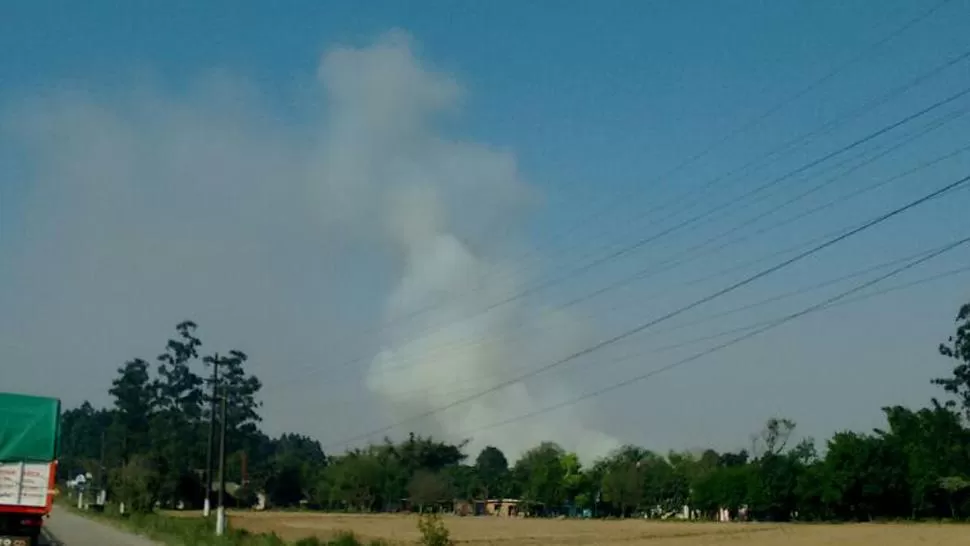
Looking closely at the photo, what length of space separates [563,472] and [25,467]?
123491 millimetres

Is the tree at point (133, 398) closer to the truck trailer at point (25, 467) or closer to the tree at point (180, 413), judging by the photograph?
the tree at point (180, 413)

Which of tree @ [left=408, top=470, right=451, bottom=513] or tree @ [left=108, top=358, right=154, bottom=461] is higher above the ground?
tree @ [left=108, top=358, right=154, bottom=461]

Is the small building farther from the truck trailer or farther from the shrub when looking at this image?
the truck trailer

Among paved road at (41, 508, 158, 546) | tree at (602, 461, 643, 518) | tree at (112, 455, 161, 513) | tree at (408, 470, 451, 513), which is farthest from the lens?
tree at (408, 470, 451, 513)

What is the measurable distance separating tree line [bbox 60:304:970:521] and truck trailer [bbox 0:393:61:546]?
60.0 m

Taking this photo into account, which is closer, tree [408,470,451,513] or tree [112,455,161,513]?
tree [112,455,161,513]

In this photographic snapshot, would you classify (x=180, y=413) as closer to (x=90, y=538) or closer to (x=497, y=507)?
(x=497, y=507)

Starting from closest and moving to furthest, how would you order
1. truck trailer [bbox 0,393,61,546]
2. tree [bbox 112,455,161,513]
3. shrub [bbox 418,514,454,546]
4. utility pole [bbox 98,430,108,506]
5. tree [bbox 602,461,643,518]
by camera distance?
1. truck trailer [bbox 0,393,61,546]
2. shrub [bbox 418,514,454,546]
3. tree [bbox 112,455,161,513]
4. utility pole [bbox 98,430,108,506]
5. tree [bbox 602,461,643,518]

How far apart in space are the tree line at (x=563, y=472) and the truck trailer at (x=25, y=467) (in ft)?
197

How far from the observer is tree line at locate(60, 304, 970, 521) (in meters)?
99.4

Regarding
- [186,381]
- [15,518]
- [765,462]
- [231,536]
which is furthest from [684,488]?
[15,518]

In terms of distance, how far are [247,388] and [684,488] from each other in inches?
2191

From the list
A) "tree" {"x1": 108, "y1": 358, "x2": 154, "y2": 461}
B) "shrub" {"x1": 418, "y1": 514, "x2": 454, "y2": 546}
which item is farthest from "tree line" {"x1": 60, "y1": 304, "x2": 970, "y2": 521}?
"shrub" {"x1": 418, "y1": 514, "x2": 454, "y2": 546}

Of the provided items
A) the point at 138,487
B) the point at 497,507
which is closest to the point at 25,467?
the point at 138,487
